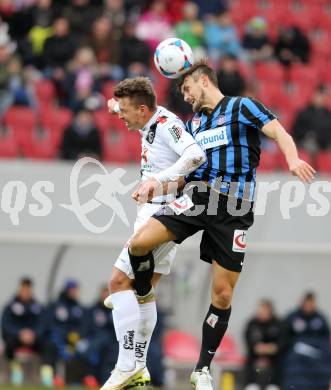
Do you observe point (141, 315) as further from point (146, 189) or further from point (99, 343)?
point (99, 343)

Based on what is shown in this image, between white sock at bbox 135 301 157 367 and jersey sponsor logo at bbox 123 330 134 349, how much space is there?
0.10 meters

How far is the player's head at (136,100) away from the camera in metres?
8.58

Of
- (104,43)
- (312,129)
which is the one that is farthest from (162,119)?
(104,43)

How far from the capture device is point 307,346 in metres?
14.4

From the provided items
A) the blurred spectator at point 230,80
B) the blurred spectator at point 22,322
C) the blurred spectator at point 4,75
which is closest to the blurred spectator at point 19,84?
the blurred spectator at point 4,75

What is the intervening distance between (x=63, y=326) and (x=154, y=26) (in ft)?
20.9

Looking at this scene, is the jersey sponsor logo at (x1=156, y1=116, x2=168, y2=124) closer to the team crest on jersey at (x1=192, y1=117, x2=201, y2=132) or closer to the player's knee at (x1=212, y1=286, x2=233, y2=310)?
the team crest on jersey at (x1=192, y1=117, x2=201, y2=132)

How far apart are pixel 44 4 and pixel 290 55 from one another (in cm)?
436

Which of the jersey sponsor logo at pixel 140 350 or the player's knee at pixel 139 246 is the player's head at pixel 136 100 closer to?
the player's knee at pixel 139 246

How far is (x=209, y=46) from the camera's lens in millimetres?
18484

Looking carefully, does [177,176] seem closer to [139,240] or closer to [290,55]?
[139,240]

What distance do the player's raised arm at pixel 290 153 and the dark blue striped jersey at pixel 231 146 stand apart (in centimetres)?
18

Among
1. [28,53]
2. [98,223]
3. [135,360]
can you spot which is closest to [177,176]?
[135,360]

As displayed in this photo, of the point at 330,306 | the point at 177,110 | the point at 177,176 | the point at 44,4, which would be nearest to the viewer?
the point at 177,176
